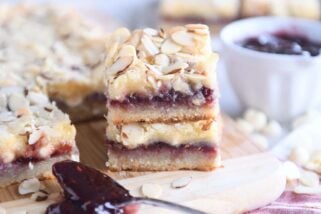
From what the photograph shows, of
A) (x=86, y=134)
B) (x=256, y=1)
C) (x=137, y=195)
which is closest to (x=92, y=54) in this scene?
(x=86, y=134)

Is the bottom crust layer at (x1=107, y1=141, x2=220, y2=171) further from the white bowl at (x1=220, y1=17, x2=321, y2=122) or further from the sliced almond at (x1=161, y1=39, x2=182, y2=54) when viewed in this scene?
the white bowl at (x1=220, y1=17, x2=321, y2=122)

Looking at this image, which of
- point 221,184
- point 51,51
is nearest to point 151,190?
point 221,184

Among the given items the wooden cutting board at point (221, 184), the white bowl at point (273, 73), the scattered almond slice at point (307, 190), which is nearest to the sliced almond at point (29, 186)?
the wooden cutting board at point (221, 184)

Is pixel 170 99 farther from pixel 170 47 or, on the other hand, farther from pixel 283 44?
pixel 283 44

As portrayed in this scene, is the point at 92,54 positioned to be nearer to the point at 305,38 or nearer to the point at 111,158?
the point at 111,158

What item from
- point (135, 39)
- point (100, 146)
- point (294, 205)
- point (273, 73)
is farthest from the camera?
point (273, 73)

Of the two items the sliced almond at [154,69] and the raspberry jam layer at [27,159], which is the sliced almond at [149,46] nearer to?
the sliced almond at [154,69]

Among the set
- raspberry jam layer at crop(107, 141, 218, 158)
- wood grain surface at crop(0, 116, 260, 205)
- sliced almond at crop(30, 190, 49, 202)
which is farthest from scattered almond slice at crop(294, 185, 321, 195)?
sliced almond at crop(30, 190, 49, 202)
